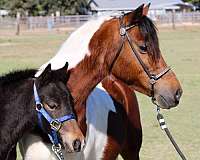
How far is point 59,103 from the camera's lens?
4.03 m

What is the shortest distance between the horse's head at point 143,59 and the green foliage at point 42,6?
57.3m

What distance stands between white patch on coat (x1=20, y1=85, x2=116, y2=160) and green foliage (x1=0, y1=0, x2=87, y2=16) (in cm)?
5664

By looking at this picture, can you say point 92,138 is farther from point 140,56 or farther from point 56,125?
point 140,56

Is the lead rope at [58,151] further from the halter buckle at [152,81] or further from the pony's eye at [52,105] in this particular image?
the halter buckle at [152,81]

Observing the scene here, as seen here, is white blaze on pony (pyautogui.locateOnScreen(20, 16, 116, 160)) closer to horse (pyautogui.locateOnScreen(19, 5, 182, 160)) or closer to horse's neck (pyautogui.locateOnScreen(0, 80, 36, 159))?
horse (pyautogui.locateOnScreen(19, 5, 182, 160))

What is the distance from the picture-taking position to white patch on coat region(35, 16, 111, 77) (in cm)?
447

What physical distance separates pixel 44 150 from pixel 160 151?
394 cm

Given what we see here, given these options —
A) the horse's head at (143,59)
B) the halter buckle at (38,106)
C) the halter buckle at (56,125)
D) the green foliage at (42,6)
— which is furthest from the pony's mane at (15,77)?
the green foliage at (42,6)

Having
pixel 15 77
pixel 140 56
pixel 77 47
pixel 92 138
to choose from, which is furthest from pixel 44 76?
pixel 92 138

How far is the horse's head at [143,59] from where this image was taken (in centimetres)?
432

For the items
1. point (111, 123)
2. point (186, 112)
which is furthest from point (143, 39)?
point (186, 112)

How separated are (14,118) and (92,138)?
2.80 ft

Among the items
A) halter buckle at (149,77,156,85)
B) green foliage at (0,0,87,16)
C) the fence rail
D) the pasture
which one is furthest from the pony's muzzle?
green foliage at (0,0,87,16)

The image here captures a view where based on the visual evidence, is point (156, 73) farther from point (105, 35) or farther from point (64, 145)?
point (64, 145)
